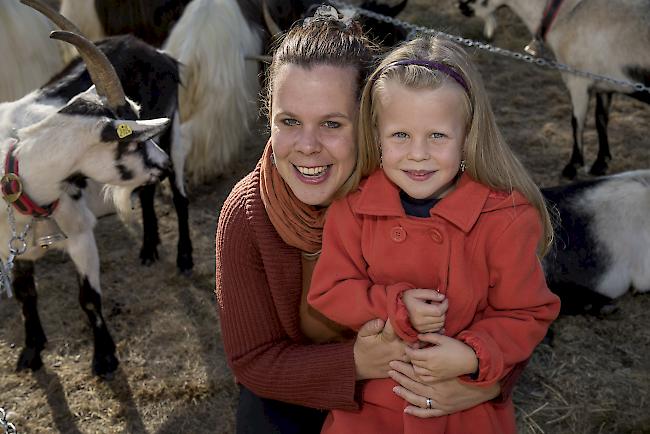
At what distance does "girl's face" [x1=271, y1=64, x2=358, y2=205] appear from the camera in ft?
5.96

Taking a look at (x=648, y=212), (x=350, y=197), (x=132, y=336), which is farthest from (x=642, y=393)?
(x=132, y=336)

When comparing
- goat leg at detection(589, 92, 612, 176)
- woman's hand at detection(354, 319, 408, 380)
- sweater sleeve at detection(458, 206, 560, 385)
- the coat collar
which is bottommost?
goat leg at detection(589, 92, 612, 176)

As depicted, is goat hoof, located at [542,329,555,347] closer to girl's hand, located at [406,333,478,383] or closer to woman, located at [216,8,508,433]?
woman, located at [216,8,508,433]

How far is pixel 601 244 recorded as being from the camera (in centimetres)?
360

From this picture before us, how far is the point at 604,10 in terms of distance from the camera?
194 inches

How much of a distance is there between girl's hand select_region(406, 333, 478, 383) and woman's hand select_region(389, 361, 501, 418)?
0.06 meters

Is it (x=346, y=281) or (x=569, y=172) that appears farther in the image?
(x=569, y=172)

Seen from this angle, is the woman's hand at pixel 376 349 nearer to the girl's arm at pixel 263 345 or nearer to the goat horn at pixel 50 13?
the girl's arm at pixel 263 345

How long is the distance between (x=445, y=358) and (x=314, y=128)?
67 centimetres

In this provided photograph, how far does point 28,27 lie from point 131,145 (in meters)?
2.08

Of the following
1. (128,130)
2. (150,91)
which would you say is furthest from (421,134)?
(150,91)

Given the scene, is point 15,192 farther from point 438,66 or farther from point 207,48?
point 207,48

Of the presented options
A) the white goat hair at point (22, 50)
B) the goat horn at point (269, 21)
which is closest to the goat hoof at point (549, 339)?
the goat horn at point (269, 21)

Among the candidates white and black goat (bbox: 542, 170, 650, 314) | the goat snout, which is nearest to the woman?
white and black goat (bbox: 542, 170, 650, 314)
